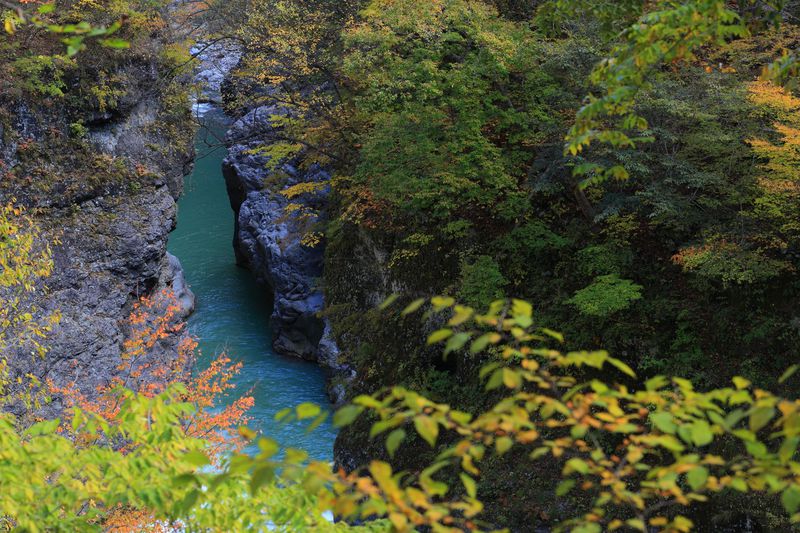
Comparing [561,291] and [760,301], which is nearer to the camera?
[760,301]

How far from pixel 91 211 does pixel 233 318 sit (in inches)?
270

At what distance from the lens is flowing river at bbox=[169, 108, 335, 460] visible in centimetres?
1795

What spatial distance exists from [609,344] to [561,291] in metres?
1.47

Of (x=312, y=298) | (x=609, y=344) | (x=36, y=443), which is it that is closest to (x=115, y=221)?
(x=312, y=298)

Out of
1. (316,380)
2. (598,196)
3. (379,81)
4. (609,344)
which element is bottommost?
(316,380)

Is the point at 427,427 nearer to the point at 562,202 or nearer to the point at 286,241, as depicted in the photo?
the point at 562,202

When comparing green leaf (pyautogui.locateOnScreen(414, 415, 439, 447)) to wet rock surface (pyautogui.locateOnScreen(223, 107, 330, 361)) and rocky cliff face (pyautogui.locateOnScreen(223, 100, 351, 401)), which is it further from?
wet rock surface (pyautogui.locateOnScreen(223, 107, 330, 361))

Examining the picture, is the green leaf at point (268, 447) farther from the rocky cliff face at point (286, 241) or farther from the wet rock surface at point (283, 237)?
the wet rock surface at point (283, 237)

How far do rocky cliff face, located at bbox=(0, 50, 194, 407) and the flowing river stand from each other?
234cm

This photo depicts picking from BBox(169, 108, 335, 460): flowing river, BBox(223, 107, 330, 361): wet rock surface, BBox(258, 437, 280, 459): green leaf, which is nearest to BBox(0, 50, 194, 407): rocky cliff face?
BBox(169, 108, 335, 460): flowing river

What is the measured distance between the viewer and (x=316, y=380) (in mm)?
20281

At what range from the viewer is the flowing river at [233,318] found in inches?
707

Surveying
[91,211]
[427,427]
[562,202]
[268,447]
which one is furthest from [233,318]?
[427,427]

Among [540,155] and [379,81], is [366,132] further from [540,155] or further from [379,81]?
[540,155]
